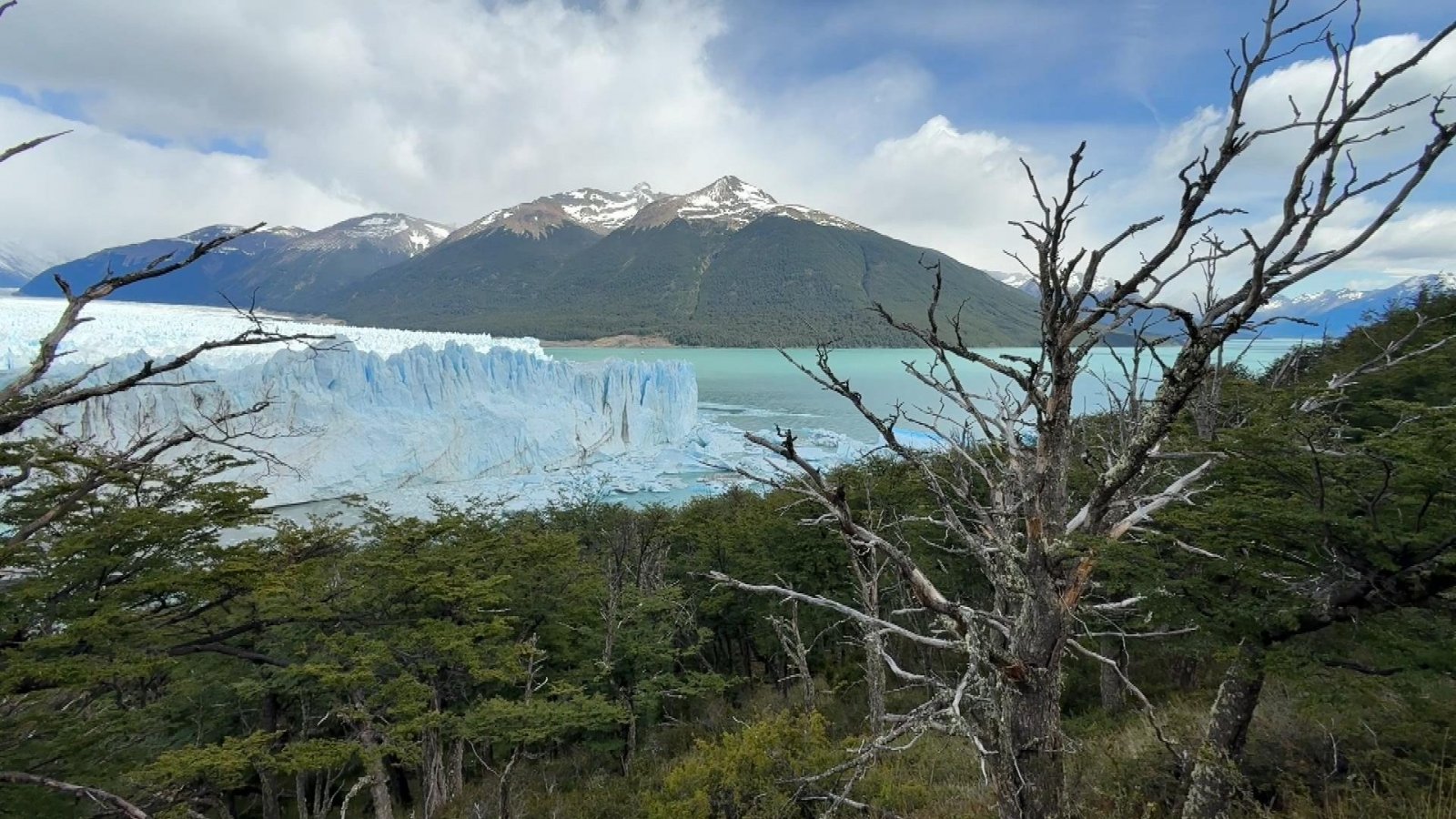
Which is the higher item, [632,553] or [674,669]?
[632,553]

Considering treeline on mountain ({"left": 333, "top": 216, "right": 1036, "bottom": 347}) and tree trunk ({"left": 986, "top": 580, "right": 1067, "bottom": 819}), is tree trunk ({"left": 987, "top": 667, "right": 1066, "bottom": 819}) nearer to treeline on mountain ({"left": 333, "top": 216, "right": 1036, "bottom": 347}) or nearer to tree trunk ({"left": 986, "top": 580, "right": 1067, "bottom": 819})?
tree trunk ({"left": 986, "top": 580, "right": 1067, "bottom": 819})

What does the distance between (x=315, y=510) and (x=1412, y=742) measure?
88.5ft

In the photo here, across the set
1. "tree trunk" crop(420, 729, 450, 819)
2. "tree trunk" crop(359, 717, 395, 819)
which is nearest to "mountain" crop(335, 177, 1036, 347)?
"tree trunk" crop(420, 729, 450, 819)

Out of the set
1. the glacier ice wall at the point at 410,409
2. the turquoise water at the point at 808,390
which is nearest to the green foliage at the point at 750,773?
the turquoise water at the point at 808,390

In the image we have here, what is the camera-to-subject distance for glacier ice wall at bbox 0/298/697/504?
22.1 m

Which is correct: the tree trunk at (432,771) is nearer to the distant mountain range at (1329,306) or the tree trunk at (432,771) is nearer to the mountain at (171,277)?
the distant mountain range at (1329,306)

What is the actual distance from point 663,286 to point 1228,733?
501ft

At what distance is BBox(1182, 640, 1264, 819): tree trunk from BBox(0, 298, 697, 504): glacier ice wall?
69.2 ft

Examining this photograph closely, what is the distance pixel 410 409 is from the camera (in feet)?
85.7

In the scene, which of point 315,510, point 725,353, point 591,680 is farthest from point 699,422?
point 725,353

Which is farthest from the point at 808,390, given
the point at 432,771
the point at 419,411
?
the point at 432,771

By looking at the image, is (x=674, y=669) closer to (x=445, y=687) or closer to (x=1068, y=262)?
(x=445, y=687)

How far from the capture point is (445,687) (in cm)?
945

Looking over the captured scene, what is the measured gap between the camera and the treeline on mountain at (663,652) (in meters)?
3.63
